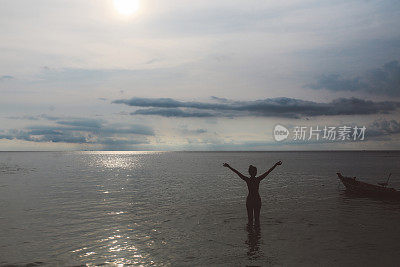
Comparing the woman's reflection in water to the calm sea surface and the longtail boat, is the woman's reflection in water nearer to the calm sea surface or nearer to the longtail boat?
the calm sea surface

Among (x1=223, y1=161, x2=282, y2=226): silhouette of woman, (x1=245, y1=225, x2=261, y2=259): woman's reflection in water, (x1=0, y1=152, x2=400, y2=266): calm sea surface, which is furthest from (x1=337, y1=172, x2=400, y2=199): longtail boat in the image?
(x1=223, y1=161, x2=282, y2=226): silhouette of woman

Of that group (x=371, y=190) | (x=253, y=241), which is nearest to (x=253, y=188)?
(x=253, y=241)

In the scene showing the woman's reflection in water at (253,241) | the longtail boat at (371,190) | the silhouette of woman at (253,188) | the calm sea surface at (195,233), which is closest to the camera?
the calm sea surface at (195,233)

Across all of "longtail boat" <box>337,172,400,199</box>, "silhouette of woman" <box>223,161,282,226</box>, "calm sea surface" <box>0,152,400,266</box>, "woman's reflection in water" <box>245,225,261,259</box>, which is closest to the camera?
"calm sea surface" <box>0,152,400,266</box>

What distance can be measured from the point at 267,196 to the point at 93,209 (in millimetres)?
17415

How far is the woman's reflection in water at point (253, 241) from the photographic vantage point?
12677 millimetres

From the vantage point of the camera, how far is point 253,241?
14422mm

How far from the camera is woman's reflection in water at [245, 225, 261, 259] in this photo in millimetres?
12677

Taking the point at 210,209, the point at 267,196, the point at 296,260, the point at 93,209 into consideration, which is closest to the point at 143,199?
the point at 93,209

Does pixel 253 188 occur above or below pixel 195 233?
above

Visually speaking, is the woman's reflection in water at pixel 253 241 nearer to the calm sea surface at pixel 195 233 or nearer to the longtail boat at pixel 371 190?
the calm sea surface at pixel 195 233

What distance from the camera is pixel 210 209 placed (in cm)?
2336

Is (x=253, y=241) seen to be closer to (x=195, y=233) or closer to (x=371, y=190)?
(x=195, y=233)

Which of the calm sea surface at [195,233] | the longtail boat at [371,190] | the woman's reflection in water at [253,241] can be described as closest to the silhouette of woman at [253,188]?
the woman's reflection in water at [253,241]
